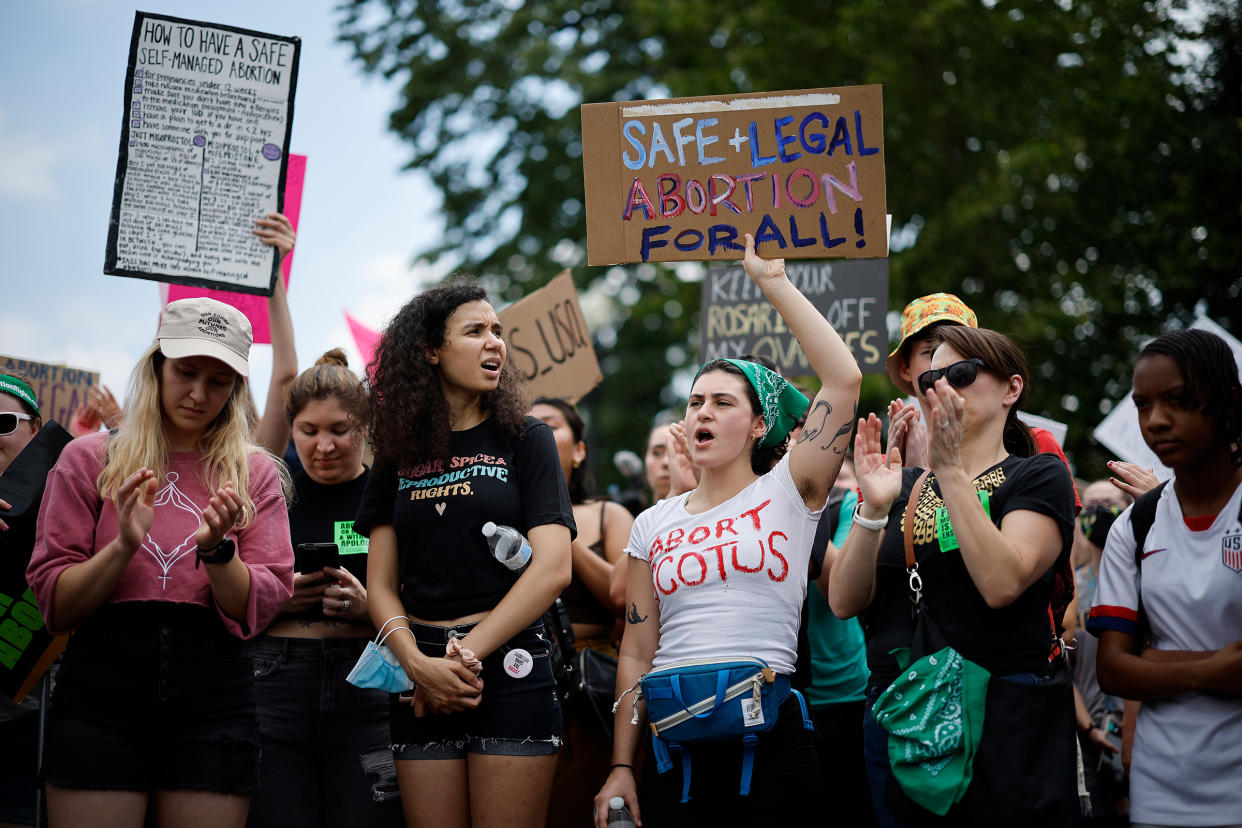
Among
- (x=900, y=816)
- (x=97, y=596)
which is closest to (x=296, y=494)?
(x=97, y=596)

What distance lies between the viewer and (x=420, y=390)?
12.4 ft

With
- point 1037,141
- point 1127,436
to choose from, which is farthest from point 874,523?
point 1037,141

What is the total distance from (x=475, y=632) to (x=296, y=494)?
1559mm

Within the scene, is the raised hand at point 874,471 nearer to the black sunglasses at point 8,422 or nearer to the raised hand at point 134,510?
the raised hand at point 134,510

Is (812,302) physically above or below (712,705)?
above

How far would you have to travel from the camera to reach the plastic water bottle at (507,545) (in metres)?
3.48

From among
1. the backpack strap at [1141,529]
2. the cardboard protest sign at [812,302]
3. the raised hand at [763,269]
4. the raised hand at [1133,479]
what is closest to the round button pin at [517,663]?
the raised hand at [763,269]

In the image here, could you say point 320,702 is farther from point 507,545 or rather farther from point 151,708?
point 507,545

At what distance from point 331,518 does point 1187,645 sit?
3066 mm

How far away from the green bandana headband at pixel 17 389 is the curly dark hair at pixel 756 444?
271cm

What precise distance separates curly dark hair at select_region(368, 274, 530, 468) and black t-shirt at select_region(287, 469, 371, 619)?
68cm

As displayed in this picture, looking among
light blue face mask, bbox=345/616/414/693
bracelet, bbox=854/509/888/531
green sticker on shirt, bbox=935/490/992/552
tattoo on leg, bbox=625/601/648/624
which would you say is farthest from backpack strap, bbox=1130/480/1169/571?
light blue face mask, bbox=345/616/414/693

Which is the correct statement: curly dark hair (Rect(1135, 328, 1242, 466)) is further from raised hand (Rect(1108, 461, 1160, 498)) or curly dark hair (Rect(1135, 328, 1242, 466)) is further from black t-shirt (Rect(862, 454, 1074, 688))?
raised hand (Rect(1108, 461, 1160, 498))

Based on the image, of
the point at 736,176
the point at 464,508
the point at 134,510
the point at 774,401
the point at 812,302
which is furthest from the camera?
the point at 812,302
